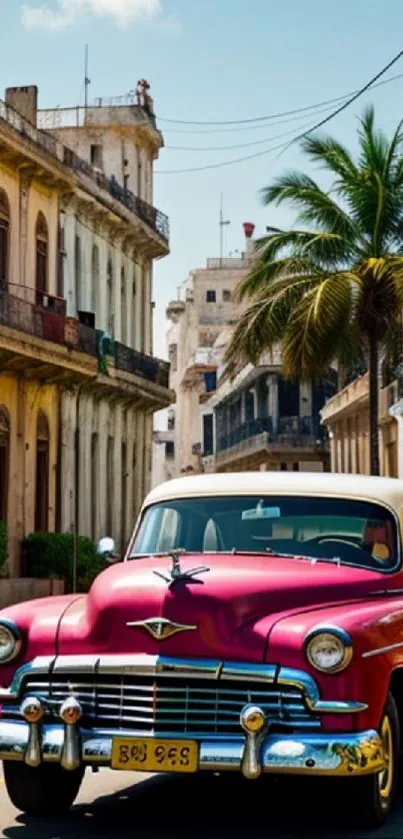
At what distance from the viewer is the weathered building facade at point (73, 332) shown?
33031 mm

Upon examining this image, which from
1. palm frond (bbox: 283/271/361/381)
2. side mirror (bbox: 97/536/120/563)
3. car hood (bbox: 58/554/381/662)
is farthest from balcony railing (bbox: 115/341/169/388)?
car hood (bbox: 58/554/381/662)

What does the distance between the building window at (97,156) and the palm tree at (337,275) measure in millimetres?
16251

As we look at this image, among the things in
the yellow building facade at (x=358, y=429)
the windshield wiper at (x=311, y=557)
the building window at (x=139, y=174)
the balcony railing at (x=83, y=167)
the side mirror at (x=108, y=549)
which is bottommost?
the windshield wiper at (x=311, y=557)

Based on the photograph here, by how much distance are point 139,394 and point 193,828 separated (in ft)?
112

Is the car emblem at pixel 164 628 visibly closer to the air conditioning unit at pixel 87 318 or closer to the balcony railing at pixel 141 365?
the air conditioning unit at pixel 87 318

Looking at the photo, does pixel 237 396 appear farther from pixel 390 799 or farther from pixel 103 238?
pixel 390 799

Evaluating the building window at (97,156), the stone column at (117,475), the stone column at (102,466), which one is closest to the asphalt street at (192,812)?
the stone column at (102,466)

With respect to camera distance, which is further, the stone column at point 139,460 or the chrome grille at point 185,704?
the stone column at point 139,460

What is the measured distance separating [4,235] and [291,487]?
24.7m

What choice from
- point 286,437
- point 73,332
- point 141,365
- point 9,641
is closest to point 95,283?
point 141,365

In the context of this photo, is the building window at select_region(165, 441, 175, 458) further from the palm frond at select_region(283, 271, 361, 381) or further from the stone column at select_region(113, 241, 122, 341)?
the palm frond at select_region(283, 271, 361, 381)

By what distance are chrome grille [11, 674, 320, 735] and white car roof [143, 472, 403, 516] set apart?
181cm

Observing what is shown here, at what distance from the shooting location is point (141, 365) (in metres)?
42.8

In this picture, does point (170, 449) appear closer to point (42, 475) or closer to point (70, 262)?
point (70, 262)
